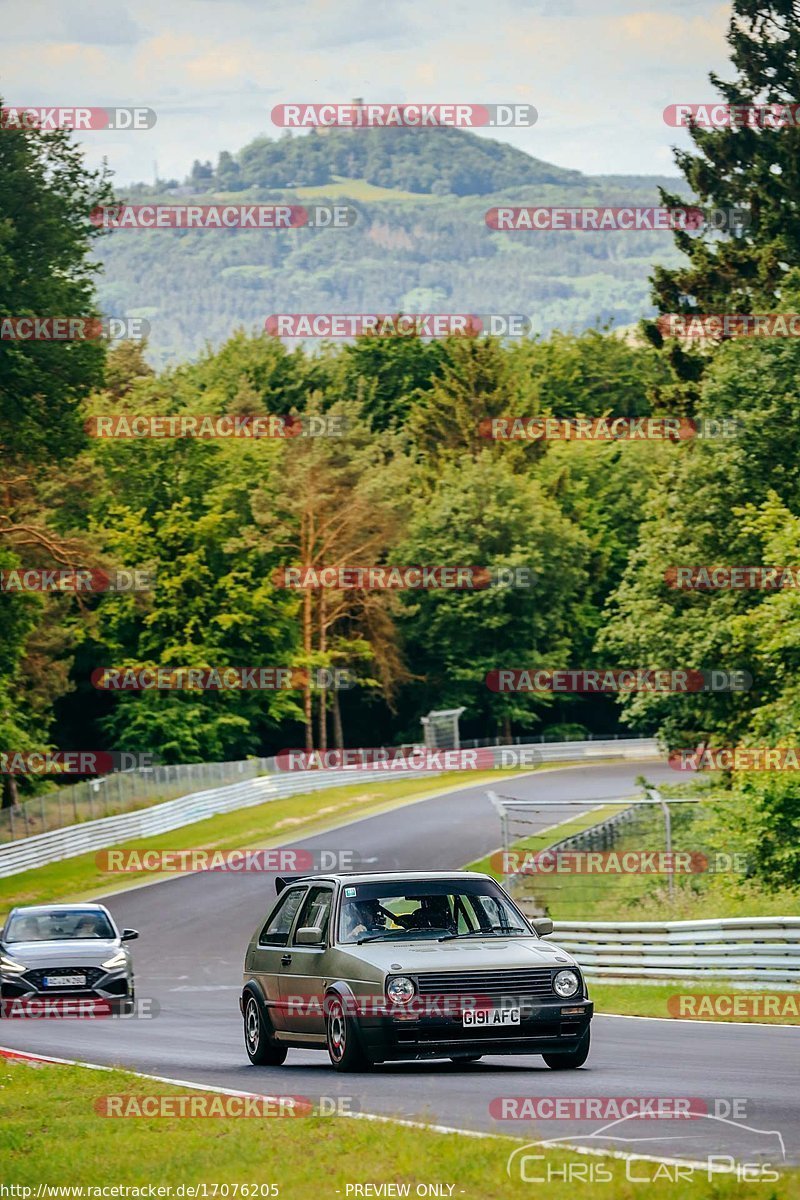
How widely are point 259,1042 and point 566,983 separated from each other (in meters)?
3.16

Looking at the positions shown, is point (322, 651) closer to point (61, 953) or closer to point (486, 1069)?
point (61, 953)

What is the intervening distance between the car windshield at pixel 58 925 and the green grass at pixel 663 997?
6.48 metres

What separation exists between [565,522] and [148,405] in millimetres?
21437

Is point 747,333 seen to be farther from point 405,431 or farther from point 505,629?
point 405,431

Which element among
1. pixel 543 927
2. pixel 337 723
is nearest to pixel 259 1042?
pixel 543 927

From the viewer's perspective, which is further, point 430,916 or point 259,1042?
point 259,1042

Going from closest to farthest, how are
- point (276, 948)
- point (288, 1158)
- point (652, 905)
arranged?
1. point (288, 1158)
2. point (276, 948)
3. point (652, 905)

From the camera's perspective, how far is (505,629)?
304ft

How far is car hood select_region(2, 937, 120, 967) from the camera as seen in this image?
22469 mm

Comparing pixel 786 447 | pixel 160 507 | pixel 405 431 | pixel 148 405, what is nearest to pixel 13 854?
pixel 786 447

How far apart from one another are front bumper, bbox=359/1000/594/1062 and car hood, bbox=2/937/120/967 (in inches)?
406

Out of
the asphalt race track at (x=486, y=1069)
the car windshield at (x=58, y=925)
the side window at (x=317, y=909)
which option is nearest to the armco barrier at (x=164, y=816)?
the asphalt race track at (x=486, y=1069)

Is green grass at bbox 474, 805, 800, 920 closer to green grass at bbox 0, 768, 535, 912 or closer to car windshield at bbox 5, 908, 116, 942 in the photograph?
car windshield at bbox 5, 908, 116, 942

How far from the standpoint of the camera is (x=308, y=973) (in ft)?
45.8
